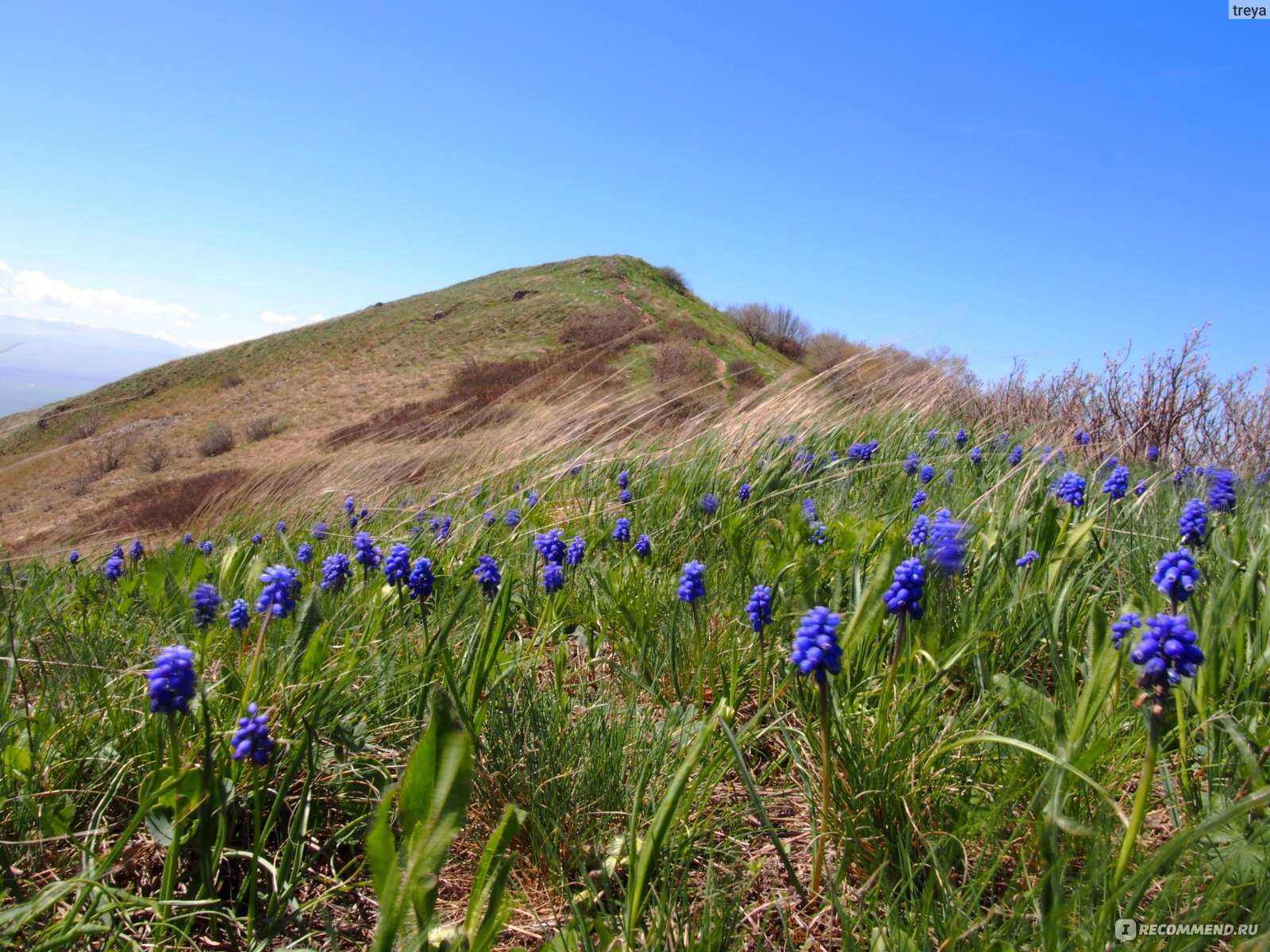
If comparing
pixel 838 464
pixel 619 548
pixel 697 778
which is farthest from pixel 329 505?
pixel 697 778

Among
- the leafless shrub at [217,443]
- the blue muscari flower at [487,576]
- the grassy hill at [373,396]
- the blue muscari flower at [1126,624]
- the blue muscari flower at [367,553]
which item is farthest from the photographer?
the leafless shrub at [217,443]

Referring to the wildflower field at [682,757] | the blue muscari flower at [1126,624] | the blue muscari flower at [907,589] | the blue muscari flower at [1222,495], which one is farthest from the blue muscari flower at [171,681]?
the blue muscari flower at [1222,495]

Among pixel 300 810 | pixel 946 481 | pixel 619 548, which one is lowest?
pixel 300 810

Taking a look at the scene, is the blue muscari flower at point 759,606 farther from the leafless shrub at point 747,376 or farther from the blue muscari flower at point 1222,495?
the leafless shrub at point 747,376

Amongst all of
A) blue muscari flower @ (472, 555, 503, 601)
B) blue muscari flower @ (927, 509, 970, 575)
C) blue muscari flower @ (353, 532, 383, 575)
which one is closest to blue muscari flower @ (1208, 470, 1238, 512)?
blue muscari flower @ (927, 509, 970, 575)

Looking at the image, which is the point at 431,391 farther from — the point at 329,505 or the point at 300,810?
the point at 300,810

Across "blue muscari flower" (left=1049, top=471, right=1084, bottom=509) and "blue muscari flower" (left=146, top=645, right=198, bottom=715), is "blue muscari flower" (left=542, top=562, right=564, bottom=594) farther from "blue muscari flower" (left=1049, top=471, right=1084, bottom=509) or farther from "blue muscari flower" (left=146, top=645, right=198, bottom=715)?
"blue muscari flower" (left=1049, top=471, right=1084, bottom=509)

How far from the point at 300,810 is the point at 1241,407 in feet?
23.4

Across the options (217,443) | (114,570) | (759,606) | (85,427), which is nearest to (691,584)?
(759,606)

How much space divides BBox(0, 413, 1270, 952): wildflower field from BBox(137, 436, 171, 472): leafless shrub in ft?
61.5

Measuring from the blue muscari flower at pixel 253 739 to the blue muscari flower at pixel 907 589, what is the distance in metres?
1.09

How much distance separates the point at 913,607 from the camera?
1357 millimetres

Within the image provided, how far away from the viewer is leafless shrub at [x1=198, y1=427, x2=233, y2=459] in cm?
1844

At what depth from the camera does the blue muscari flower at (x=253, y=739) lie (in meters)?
1.18
